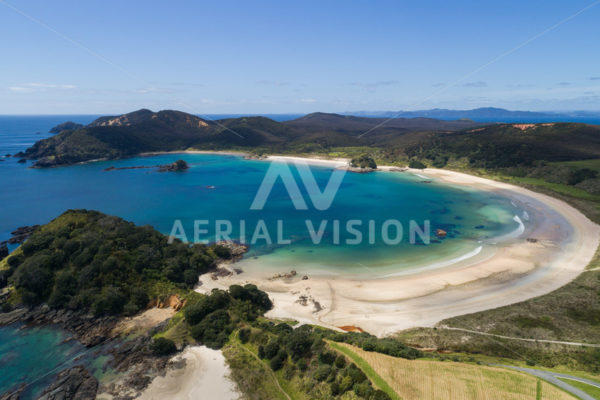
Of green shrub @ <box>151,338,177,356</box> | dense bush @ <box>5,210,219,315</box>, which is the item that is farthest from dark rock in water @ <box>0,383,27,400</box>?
green shrub @ <box>151,338,177,356</box>

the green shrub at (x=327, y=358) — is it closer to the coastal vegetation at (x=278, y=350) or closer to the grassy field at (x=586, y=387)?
the coastal vegetation at (x=278, y=350)

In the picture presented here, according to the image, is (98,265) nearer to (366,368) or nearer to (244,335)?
(244,335)

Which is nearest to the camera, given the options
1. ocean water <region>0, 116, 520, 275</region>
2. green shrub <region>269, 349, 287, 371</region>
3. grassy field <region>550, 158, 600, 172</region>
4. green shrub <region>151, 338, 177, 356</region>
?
green shrub <region>269, 349, 287, 371</region>

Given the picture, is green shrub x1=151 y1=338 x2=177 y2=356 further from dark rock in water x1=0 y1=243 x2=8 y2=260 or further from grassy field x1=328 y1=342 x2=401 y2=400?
dark rock in water x1=0 y1=243 x2=8 y2=260

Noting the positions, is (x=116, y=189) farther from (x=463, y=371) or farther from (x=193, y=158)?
(x=463, y=371)

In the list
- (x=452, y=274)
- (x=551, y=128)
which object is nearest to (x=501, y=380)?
(x=452, y=274)

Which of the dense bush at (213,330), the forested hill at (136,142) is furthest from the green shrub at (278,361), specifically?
the forested hill at (136,142)
